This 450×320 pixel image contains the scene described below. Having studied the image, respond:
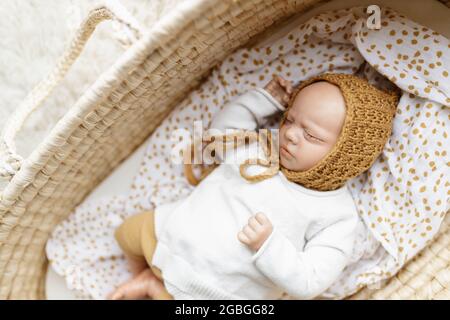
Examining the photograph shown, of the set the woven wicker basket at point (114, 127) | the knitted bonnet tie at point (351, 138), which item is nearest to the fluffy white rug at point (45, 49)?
the woven wicker basket at point (114, 127)

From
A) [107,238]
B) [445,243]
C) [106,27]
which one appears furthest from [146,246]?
[445,243]

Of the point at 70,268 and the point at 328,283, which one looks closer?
the point at 328,283

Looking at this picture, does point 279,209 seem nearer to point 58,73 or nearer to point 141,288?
point 141,288

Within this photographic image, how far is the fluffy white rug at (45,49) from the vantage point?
1.24 m

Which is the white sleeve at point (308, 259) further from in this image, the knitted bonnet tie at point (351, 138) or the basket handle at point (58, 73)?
the basket handle at point (58, 73)

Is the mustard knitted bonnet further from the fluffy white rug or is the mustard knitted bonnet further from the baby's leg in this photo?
the fluffy white rug

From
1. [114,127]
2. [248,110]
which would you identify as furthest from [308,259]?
[114,127]

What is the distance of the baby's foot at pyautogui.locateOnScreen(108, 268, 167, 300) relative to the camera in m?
1.25

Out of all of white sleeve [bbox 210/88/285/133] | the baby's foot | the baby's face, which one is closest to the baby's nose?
the baby's face

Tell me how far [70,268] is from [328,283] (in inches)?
26.1

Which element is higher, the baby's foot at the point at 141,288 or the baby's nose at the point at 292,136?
the baby's nose at the point at 292,136

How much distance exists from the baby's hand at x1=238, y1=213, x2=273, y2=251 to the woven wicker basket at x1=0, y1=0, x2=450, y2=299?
36 cm
